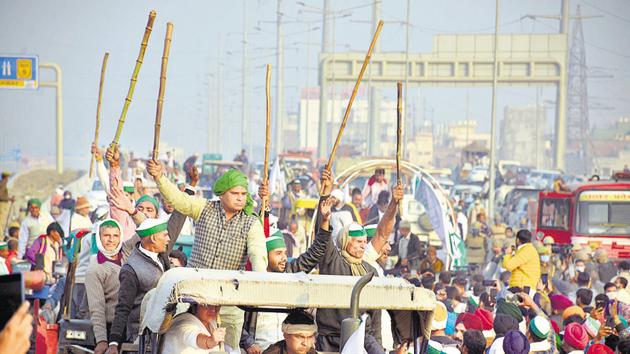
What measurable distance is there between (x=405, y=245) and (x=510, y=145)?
173m

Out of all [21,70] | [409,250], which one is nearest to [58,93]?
[21,70]

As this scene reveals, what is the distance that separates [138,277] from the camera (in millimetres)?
9336

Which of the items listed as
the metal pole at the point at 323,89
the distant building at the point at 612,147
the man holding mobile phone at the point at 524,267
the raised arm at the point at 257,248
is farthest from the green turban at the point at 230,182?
the distant building at the point at 612,147

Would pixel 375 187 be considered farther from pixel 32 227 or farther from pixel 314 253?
pixel 314 253

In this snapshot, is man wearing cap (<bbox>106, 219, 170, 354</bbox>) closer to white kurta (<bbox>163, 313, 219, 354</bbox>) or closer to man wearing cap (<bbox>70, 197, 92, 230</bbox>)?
white kurta (<bbox>163, 313, 219, 354</bbox>)

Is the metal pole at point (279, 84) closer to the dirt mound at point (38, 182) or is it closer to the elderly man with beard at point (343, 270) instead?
the dirt mound at point (38, 182)

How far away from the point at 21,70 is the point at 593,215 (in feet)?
58.7

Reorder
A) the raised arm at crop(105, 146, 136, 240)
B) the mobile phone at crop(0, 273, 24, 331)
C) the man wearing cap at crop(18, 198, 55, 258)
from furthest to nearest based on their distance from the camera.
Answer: the man wearing cap at crop(18, 198, 55, 258) < the raised arm at crop(105, 146, 136, 240) < the mobile phone at crop(0, 273, 24, 331)

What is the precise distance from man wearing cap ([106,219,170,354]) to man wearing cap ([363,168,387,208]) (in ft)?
46.4

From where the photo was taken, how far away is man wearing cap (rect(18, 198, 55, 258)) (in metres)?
20.0

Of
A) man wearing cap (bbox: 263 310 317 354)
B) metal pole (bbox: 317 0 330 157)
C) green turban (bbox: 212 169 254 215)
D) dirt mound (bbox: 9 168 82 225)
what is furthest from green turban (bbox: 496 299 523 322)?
metal pole (bbox: 317 0 330 157)

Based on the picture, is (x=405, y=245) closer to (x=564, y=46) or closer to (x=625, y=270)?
(x=625, y=270)

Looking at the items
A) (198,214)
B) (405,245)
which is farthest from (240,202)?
(405,245)

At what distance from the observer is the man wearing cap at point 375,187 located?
23.7 metres
